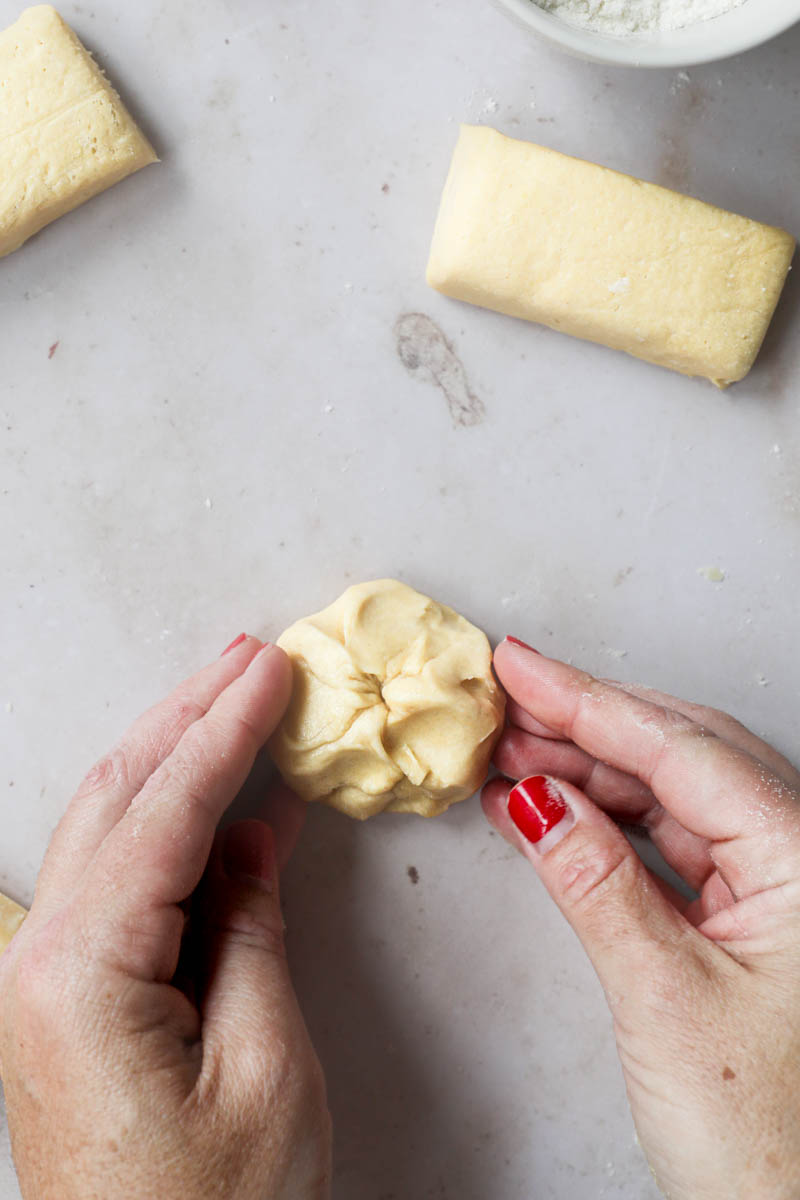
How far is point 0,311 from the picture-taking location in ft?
4.29

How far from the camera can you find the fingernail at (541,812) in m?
1.07

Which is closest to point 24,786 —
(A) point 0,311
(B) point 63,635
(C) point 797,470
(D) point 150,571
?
(B) point 63,635

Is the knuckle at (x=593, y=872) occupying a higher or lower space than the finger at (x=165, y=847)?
lower

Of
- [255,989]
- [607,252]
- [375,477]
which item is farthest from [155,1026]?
[607,252]

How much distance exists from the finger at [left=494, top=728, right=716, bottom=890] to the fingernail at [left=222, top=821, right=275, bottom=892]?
32 cm

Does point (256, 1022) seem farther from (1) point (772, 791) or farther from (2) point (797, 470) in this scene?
(2) point (797, 470)

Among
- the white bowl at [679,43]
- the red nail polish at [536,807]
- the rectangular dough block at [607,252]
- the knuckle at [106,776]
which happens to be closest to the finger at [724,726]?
the red nail polish at [536,807]

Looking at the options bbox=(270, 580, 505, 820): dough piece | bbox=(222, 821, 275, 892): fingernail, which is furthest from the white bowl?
bbox=(222, 821, 275, 892): fingernail

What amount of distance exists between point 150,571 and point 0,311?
1.35 feet

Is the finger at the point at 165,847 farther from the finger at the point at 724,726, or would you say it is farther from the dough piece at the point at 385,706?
the finger at the point at 724,726

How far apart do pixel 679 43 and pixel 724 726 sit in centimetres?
83

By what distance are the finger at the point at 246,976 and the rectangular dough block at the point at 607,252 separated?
0.79m

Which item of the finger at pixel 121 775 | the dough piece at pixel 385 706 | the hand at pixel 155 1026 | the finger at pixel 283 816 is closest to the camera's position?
the hand at pixel 155 1026

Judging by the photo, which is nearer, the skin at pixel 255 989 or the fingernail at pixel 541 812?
the skin at pixel 255 989
